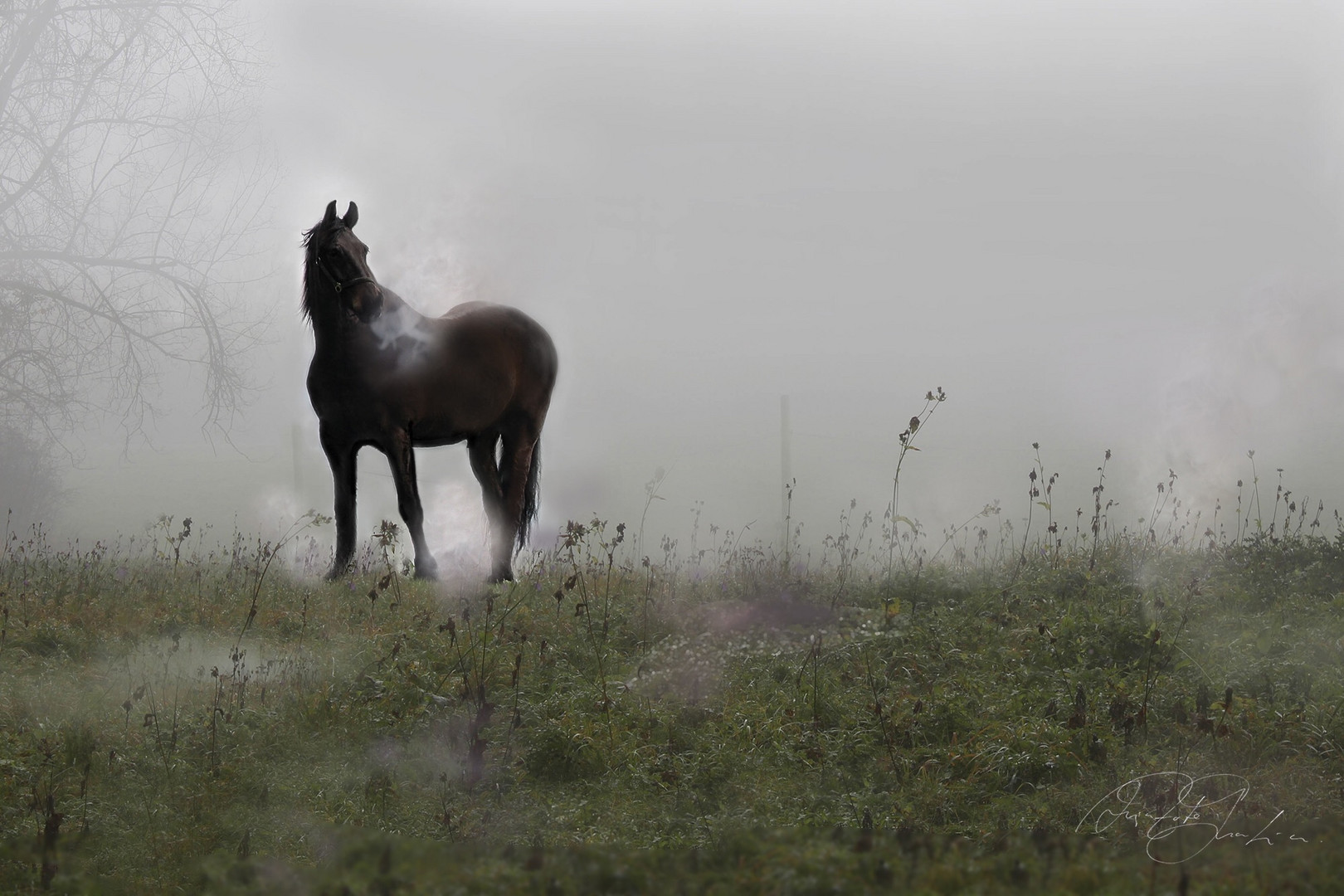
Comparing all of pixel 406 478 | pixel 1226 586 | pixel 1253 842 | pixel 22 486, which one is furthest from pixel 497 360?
pixel 22 486

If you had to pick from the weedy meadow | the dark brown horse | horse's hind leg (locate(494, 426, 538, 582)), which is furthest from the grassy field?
horse's hind leg (locate(494, 426, 538, 582))

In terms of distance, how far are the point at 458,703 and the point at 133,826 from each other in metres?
1.68

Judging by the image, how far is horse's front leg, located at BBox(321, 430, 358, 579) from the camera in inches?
363

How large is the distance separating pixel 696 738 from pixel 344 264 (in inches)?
208

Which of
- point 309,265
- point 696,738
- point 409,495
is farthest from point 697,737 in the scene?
point 309,265

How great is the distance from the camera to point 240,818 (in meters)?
4.70

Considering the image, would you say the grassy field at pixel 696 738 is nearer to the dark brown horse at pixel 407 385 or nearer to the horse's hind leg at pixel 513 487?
the dark brown horse at pixel 407 385

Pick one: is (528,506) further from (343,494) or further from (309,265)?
(309,265)

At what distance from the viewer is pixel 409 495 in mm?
9141

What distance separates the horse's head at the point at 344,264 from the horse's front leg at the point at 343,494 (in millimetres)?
1174

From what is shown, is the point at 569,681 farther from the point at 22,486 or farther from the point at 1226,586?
the point at 22,486
